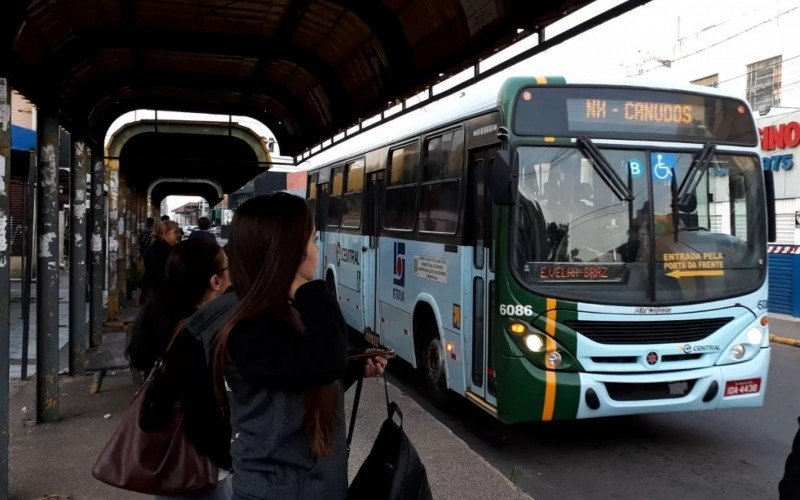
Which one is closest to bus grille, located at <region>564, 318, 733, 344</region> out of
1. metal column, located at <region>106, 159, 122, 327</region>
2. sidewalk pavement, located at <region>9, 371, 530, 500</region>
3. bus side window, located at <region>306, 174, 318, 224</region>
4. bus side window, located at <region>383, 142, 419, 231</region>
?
sidewalk pavement, located at <region>9, 371, 530, 500</region>

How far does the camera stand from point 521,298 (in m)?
5.52

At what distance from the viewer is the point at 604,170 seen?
18.7 ft

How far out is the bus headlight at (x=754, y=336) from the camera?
5.89m

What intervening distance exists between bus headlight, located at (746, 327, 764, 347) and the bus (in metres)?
0.01

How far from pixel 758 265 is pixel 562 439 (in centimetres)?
237

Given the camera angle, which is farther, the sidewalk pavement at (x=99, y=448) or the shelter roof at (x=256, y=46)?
the shelter roof at (x=256, y=46)

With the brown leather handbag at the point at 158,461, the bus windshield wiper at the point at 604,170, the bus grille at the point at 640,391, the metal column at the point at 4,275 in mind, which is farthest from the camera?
the bus windshield wiper at the point at 604,170

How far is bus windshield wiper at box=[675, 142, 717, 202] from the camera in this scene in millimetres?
5805

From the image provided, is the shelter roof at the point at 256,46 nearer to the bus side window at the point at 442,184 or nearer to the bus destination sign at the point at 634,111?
the bus side window at the point at 442,184

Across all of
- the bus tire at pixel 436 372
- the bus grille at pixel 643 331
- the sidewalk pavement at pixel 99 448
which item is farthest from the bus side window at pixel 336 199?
the bus grille at pixel 643 331

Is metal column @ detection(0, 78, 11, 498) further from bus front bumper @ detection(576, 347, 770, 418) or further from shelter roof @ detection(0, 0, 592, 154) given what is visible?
bus front bumper @ detection(576, 347, 770, 418)

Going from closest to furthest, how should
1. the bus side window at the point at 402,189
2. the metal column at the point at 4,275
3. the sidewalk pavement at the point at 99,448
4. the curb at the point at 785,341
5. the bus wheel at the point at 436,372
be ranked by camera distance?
the metal column at the point at 4,275 → the sidewalk pavement at the point at 99,448 → the bus wheel at the point at 436,372 → the bus side window at the point at 402,189 → the curb at the point at 785,341

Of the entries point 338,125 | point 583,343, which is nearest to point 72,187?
point 338,125

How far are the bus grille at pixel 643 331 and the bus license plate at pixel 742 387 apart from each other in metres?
0.48
